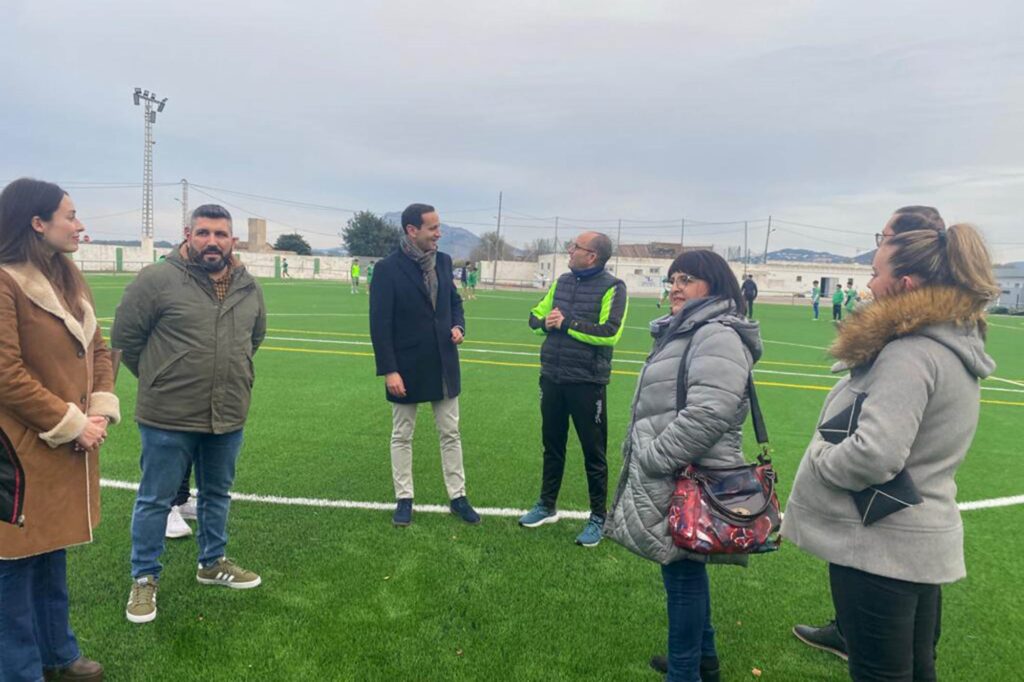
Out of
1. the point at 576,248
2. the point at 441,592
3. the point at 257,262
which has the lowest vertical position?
the point at 441,592

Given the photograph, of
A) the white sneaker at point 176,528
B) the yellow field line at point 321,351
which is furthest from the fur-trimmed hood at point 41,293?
the yellow field line at point 321,351

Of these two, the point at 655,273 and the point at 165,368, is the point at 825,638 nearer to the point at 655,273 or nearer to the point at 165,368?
the point at 165,368

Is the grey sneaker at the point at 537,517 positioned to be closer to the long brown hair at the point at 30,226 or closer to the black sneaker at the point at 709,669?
the black sneaker at the point at 709,669

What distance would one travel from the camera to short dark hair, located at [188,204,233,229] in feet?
11.1

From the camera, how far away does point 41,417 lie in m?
2.45

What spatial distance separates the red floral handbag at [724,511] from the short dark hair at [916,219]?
2.66 ft

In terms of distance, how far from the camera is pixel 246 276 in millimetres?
3713

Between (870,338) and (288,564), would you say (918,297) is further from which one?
(288,564)

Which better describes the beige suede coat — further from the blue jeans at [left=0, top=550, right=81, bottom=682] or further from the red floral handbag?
the red floral handbag

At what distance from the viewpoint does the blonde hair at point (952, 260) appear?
2.13 m

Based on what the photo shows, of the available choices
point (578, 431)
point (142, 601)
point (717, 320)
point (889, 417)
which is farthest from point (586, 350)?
point (142, 601)

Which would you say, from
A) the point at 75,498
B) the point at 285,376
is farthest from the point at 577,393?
Answer: the point at 285,376

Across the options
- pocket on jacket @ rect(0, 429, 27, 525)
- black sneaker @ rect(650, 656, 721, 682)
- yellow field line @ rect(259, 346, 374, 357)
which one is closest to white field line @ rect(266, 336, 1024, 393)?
yellow field line @ rect(259, 346, 374, 357)

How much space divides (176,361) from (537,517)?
2.66 metres
